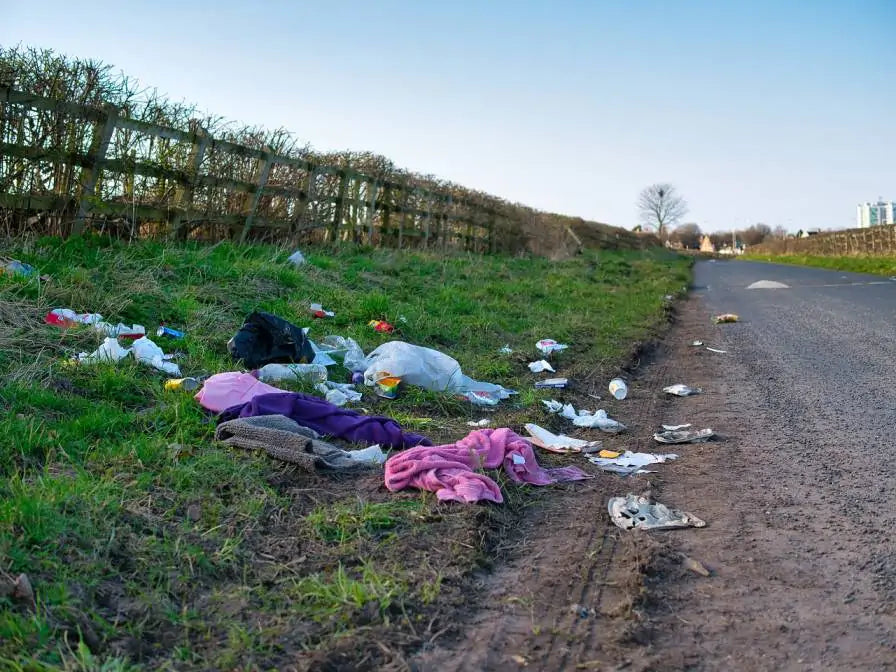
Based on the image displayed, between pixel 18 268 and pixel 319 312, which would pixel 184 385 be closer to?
pixel 18 268

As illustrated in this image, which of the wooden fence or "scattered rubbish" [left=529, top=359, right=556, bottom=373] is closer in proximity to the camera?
"scattered rubbish" [left=529, top=359, right=556, bottom=373]

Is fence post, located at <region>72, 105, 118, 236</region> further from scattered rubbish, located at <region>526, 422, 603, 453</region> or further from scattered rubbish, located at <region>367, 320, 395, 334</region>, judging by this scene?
scattered rubbish, located at <region>526, 422, 603, 453</region>

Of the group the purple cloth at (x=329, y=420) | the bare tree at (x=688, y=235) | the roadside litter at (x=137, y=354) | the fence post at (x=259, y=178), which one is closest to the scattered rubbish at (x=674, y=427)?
the purple cloth at (x=329, y=420)

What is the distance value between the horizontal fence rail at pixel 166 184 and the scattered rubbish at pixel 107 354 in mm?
3099

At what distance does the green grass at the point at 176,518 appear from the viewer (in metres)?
2.49

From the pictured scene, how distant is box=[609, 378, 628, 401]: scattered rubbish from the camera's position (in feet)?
21.1

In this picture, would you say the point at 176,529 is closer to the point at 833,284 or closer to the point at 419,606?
the point at 419,606

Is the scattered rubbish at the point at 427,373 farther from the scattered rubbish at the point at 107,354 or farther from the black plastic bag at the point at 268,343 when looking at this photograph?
the scattered rubbish at the point at 107,354

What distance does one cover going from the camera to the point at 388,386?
5.91 m

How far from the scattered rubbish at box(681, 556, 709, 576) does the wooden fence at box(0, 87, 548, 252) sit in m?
7.31

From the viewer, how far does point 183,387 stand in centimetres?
495

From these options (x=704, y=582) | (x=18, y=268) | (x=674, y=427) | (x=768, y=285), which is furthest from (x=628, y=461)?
(x=768, y=285)

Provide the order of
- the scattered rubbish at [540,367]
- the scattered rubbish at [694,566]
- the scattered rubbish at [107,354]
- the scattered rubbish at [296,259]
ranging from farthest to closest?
1. the scattered rubbish at [296,259]
2. the scattered rubbish at [540,367]
3. the scattered rubbish at [107,354]
4. the scattered rubbish at [694,566]

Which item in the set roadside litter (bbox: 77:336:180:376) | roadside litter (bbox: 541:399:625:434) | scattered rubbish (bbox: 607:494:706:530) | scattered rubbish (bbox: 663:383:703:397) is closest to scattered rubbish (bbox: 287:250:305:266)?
roadside litter (bbox: 77:336:180:376)
